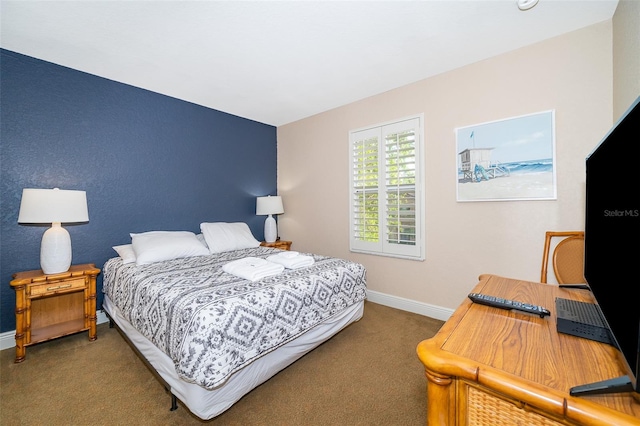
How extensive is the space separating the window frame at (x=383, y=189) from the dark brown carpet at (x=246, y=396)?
3.36 ft

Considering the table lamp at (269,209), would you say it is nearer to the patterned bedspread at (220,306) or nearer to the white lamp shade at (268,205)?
the white lamp shade at (268,205)

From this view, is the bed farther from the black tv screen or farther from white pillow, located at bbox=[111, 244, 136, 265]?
the black tv screen

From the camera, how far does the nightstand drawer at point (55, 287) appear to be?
2134mm

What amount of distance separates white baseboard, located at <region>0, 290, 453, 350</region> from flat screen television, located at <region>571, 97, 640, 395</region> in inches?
75.9

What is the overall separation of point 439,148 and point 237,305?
246cm

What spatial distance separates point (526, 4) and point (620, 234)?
1.94m

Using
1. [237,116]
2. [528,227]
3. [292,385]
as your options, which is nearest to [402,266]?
[528,227]

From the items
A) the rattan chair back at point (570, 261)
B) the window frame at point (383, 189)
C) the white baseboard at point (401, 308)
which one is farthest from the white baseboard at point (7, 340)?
the rattan chair back at point (570, 261)

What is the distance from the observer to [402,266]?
3092 mm

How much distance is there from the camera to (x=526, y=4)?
1.80 m

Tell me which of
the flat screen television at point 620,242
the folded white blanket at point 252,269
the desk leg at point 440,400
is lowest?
the desk leg at point 440,400

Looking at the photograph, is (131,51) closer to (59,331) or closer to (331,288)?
(59,331)

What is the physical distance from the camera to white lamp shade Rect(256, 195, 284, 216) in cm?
401

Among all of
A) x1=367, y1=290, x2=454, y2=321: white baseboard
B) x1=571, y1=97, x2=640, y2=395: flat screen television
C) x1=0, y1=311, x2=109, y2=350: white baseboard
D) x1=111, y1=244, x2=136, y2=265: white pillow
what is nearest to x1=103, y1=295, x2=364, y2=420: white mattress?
x1=111, y1=244, x2=136, y2=265: white pillow
